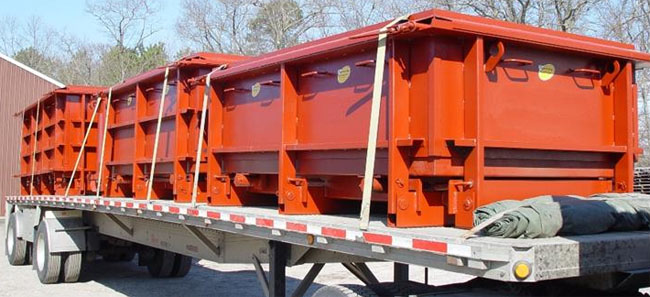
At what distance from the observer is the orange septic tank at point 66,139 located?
34.8ft

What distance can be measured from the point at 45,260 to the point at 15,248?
272cm

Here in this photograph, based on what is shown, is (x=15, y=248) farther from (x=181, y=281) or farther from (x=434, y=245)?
(x=434, y=245)

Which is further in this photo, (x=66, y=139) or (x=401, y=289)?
(x=66, y=139)

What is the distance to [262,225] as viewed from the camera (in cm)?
473

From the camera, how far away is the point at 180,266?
1114cm

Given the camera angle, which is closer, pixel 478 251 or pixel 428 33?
pixel 478 251

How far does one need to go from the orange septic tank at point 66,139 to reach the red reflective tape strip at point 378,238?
710 centimetres

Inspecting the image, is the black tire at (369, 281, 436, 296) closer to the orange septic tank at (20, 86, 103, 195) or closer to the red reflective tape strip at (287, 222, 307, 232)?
the red reflective tape strip at (287, 222, 307, 232)

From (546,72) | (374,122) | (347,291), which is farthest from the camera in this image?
(546,72)

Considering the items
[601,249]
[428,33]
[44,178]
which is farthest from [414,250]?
[44,178]

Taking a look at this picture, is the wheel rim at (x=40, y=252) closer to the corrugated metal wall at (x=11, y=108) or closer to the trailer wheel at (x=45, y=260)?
the trailer wheel at (x=45, y=260)

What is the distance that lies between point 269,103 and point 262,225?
114 cm

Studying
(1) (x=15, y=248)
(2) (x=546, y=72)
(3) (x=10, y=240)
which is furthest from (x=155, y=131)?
(3) (x=10, y=240)

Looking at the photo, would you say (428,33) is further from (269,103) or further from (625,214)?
(269,103)
